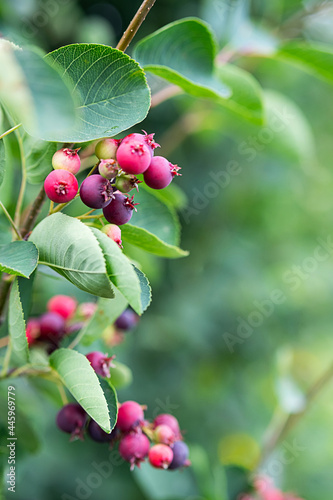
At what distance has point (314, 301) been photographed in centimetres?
272

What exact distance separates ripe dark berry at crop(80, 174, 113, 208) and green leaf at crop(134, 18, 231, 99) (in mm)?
295

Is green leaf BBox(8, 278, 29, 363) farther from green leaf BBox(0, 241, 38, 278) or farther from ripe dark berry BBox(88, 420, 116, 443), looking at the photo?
ripe dark berry BBox(88, 420, 116, 443)

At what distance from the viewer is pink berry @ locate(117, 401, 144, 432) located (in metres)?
0.78

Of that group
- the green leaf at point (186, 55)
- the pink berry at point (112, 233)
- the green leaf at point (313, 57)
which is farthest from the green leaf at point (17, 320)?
the green leaf at point (313, 57)

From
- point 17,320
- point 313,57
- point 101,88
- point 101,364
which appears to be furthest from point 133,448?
point 313,57

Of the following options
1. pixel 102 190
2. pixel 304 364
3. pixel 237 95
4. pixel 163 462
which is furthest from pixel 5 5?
pixel 304 364

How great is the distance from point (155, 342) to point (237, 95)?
4.67 feet

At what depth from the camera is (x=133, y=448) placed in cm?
78

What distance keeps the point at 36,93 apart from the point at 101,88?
0.21m

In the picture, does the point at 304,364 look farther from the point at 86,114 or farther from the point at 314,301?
the point at 86,114

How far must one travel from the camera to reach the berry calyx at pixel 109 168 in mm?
620

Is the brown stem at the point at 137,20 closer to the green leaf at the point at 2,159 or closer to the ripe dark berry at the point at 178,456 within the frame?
the green leaf at the point at 2,159

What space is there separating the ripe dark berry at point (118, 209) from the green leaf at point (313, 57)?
2.44 ft

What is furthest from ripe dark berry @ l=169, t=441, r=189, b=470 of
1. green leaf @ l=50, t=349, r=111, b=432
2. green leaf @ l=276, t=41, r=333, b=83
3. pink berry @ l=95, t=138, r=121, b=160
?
green leaf @ l=276, t=41, r=333, b=83
